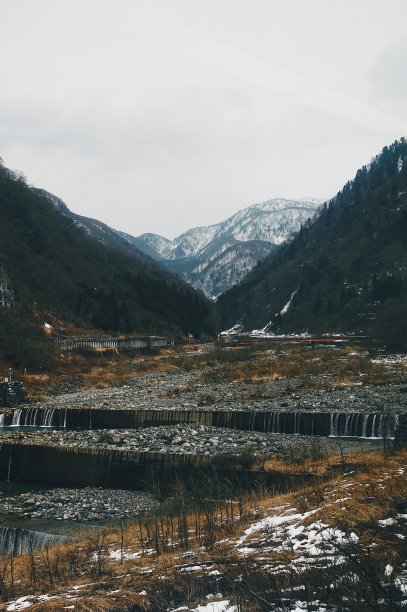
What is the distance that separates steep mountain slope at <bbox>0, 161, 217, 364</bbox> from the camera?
123 meters

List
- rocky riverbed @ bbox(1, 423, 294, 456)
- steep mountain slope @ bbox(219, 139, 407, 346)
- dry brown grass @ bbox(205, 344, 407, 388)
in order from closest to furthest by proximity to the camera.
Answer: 1. rocky riverbed @ bbox(1, 423, 294, 456)
2. dry brown grass @ bbox(205, 344, 407, 388)
3. steep mountain slope @ bbox(219, 139, 407, 346)

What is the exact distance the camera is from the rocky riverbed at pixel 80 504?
73.5 ft

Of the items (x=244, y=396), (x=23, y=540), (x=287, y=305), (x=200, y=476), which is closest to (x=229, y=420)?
(x=244, y=396)

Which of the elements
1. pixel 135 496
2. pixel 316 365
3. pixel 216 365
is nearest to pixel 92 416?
pixel 135 496

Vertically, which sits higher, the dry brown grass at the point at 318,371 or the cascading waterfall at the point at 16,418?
the dry brown grass at the point at 318,371

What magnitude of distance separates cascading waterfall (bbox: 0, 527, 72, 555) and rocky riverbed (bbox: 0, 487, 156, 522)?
1985 millimetres

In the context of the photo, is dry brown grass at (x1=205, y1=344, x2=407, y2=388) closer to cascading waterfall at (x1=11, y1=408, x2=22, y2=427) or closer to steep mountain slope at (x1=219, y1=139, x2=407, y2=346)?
cascading waterfall at (x1=11, y1=408, x2=22, y2=427)

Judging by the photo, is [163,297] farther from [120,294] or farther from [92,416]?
[92,416]

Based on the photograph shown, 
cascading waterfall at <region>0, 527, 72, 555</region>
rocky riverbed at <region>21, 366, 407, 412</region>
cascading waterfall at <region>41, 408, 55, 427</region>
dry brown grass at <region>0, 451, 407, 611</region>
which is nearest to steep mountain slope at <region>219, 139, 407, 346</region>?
rocky riverbed at <region>21, 366, 407, 412</region>

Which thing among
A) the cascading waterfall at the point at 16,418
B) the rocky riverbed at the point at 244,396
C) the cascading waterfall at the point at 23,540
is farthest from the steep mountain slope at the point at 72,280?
the cascading waterfall at the point at 23,540

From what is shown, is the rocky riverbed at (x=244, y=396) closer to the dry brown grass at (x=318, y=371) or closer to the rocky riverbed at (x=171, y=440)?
the dry brown grass at (x=318, y=371)

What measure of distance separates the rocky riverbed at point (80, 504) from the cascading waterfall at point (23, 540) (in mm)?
1985

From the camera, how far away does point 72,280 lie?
474 feet

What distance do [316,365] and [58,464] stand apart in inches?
1721
